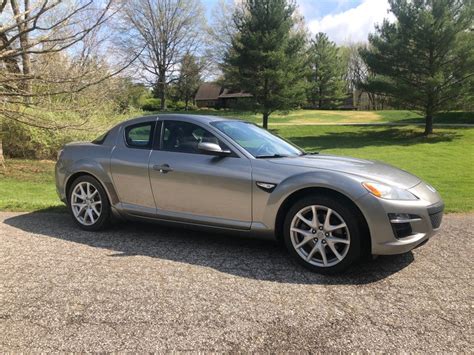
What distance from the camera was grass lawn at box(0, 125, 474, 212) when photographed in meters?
8.46

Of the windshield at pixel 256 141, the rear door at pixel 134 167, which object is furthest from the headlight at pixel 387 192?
the rear door at pixel 134 167

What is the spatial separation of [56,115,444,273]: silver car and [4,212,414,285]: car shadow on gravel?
0.18 meters

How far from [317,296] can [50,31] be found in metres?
8.44

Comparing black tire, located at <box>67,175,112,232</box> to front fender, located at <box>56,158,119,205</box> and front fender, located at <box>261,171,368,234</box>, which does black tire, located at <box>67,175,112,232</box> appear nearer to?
front fender, located at <box>56,158,119,205</box>

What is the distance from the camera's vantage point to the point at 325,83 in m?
56.1

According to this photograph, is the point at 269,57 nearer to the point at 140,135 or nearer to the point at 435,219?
the point at 140,135

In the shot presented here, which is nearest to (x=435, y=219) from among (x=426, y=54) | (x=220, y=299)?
(x=220, y=299)

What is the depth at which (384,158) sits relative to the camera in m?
16.8

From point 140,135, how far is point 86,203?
112cm

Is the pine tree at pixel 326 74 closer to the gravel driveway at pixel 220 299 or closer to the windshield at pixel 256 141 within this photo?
the windshield at pixel 256 141

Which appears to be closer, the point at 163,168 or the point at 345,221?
the point at 345,221

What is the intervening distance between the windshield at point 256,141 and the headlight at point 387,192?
1142 millimetres

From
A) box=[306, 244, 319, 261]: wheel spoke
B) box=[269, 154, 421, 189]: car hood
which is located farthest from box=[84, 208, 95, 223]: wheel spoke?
box=[306, 244, 319, 261]: wheel spoke

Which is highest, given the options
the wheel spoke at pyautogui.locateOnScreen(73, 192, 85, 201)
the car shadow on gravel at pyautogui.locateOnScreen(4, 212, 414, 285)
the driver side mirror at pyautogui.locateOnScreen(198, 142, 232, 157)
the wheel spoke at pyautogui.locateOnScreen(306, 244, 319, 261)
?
the driver side mirror at pyautogui.locateOnScreen(198, 142, 232, 157)
